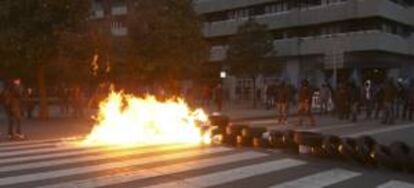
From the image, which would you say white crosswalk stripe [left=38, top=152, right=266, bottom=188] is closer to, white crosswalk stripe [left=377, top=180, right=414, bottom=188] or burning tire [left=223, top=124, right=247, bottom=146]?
burning tire [left=223, top=124, right=247, bottom=146]

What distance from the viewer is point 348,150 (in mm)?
12258

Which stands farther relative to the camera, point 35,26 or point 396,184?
point 35,26

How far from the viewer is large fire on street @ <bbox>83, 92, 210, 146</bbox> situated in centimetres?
1745

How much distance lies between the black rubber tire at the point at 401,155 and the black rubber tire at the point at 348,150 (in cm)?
70

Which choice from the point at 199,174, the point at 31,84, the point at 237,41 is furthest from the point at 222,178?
the point at 237,41

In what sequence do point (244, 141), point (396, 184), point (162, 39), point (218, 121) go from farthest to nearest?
point (162, 39) → point (218, 121) → point (244, 141) → point (396, 184)

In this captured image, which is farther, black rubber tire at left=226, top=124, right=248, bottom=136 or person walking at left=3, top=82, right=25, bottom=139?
person walking at left=3, top=82, right=25, bottom=139

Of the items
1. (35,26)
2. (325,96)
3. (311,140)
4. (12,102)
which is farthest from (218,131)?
(325,96)

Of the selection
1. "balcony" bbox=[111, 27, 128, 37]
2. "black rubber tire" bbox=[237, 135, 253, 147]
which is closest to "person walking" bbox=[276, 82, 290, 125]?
"black rubber tire" bbox=[237, 135, 253, 147]

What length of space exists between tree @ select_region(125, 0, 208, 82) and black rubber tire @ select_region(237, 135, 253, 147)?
2177 cm

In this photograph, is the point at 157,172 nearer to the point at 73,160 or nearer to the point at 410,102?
the point at 73,160

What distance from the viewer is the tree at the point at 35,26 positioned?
2591cm

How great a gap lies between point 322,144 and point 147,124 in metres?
6.92

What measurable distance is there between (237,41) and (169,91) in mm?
9840
